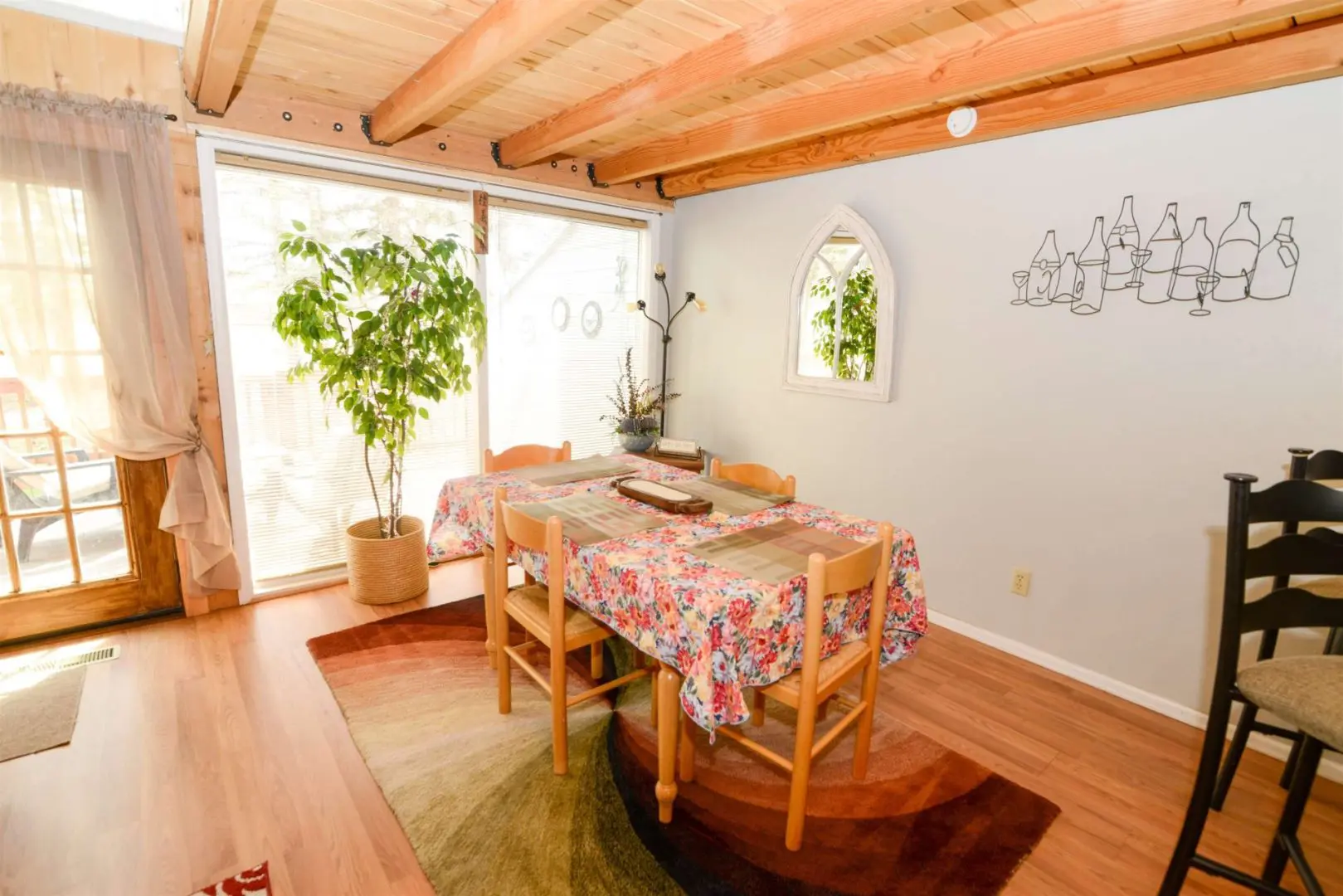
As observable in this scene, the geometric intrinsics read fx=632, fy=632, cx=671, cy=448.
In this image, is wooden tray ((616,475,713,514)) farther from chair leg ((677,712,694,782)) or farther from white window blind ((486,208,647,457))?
white window blind ((486,208,647,457))

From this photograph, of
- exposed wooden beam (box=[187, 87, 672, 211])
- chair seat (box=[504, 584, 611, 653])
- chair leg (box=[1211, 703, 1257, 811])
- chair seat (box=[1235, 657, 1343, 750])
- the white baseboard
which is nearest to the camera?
chair seat (box=[1235, 657, 1343, 750])

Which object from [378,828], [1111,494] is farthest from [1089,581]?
[378,828]

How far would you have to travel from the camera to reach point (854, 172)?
3.18 m

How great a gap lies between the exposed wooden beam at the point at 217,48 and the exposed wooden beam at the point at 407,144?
14cm

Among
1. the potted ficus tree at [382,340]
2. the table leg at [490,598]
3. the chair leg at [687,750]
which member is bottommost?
the chair leg at [687,750]

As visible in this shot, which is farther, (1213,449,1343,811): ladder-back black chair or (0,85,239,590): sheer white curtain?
(0,85,239,590): sheer white curtain

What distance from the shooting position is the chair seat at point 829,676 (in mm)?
1654

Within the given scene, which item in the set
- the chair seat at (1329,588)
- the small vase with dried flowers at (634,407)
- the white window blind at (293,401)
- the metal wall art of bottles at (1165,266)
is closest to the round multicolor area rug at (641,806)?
the chair seat at (1329,588)

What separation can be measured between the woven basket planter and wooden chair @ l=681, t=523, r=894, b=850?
1819mm

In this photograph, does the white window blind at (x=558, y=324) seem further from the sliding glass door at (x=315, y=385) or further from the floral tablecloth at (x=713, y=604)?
the floral tablecloth at (x=713, y=604)

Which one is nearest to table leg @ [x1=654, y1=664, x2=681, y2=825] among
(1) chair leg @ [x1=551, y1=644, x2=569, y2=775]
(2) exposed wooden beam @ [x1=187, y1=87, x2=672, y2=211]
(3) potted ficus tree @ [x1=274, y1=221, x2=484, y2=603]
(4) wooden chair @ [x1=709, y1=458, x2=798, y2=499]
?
(1) chair leg @ [x1=551, y1=644, x2=569, y2=775]

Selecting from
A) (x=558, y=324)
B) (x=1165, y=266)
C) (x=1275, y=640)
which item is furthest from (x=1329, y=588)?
(x=558, y=324)

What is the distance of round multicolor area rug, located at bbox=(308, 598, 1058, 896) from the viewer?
1637mm

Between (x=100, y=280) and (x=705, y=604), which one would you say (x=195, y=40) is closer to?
(x=100, y=280)
